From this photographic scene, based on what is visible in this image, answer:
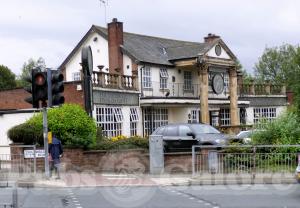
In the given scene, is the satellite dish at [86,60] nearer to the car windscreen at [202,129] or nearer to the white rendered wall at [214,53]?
the car windscreen at [202,129]

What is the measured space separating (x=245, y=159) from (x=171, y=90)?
21555 millimetres

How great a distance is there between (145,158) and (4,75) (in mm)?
50618

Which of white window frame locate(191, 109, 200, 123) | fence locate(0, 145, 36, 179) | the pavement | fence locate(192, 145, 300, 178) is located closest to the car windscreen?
the pavement

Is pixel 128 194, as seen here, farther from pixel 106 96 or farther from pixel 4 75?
pixel 4 75

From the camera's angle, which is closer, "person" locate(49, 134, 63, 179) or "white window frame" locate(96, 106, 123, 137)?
"person" locate(49, 134, 63, 179)

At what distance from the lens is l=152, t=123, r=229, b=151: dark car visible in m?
23.8

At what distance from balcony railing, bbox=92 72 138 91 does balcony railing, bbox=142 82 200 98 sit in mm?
1693

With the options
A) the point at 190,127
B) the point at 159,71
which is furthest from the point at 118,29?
the point at 190,127

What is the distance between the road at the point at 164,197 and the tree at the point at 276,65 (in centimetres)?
5741

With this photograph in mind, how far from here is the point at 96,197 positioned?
1525cm

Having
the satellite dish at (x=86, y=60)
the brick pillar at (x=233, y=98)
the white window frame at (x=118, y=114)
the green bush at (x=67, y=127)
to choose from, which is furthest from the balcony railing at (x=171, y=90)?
the green bush at (x=67, y=127)

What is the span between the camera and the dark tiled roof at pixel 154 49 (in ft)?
125

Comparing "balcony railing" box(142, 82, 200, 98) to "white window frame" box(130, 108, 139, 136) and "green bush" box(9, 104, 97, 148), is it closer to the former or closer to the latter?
"white window frame" box(130, 108, 139, 136)

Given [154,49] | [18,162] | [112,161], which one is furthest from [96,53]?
[18,162]
